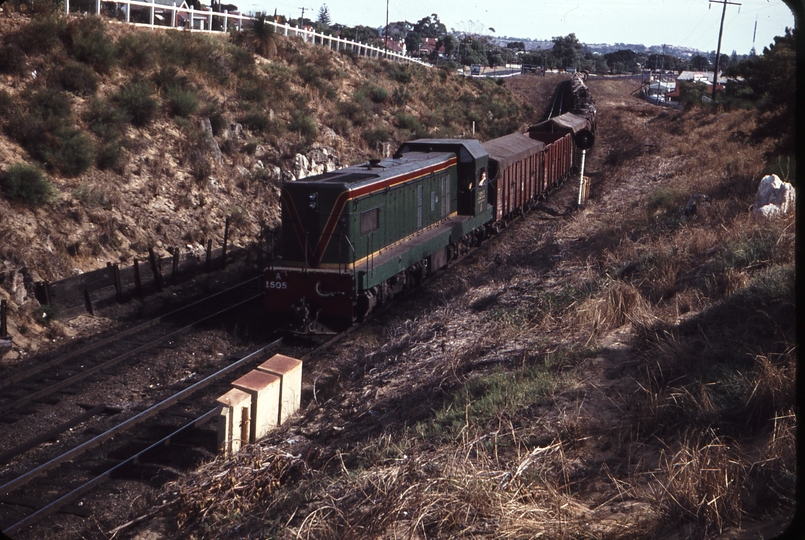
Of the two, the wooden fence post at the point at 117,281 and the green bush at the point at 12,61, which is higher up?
the green bush at the point at 12,61

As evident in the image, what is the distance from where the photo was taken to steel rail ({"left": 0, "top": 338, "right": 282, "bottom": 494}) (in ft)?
28.4

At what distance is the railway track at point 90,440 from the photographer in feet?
27.0

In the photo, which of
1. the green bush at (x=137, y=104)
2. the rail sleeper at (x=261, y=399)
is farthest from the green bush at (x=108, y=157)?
the rail sleeper at (x=261, y=399)

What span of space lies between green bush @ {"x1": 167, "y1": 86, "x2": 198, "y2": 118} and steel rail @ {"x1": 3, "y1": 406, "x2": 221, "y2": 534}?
18.1 metres

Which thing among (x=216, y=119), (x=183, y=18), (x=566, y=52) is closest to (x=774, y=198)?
(x=216, y=119)

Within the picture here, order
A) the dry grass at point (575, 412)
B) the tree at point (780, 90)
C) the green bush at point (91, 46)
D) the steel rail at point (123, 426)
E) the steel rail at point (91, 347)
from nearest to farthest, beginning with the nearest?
the dry grass at point (575, 412) < the steel rail at point (123, 426) < the steel rail at point (91, 347) < the tree at point (780, 90) < the green bush at point (91, 46)

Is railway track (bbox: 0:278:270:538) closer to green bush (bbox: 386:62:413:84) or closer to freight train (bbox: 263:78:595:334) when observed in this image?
freight train (bbox: 263:78:595:334)

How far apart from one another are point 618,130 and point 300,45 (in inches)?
1023

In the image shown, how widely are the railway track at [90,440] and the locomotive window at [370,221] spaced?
2925mm

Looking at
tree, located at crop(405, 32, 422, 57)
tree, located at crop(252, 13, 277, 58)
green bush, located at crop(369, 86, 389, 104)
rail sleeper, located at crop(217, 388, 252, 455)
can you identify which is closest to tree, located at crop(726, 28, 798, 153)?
rail sleeper, located at crop(217, 388, 252, 455)

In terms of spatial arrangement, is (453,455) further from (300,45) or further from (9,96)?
(300,45)

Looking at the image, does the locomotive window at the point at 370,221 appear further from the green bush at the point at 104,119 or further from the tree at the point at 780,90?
the tree at the point at 780,90

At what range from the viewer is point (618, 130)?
53781 mm

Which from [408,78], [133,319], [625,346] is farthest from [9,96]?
[408,78]
